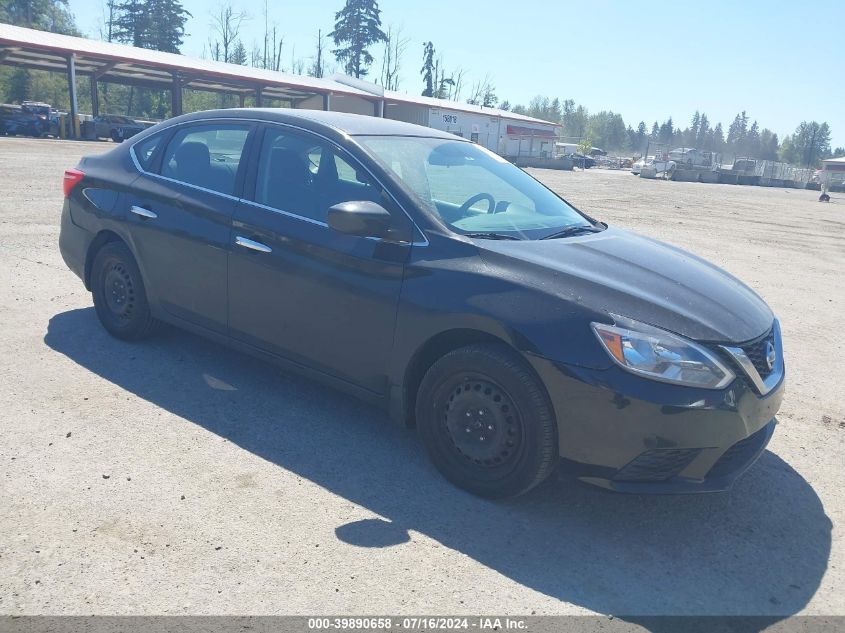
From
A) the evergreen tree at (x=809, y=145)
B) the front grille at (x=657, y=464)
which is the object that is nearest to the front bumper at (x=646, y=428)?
the front grille at (x=657, y=464)

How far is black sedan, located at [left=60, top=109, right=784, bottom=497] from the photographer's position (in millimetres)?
3072

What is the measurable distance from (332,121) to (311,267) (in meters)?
1.00

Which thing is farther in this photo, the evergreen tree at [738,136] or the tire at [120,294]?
the evergreen tree at [738,136]

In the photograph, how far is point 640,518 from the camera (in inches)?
135

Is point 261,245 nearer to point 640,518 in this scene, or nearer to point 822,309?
point 640,518

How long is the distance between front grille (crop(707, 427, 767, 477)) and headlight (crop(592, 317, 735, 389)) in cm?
38

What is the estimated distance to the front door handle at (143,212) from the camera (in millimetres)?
4750

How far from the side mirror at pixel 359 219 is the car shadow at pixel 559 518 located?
1.20m

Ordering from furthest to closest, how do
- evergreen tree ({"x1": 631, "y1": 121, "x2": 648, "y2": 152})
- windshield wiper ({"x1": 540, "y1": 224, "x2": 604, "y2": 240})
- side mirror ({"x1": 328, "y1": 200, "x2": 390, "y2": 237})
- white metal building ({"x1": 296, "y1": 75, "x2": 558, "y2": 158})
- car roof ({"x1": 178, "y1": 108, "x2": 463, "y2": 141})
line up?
evergreen tree ({"x1": 631, "y1": 121, "x2": 648, "y2": 152})
white metal building ({"x1": 296, "y1": 75, "x2": 558, "y2": 158})
car roof ({"x1": 178, "y1": 108, "x2": 463, "y2": 141})
windshield wiper ({"x1": 540, "y1": 224, "x2": 604, "y2": 240})
side mirror ({"x1": 328, "y1": 200, "x2": 390, "y2": 237})

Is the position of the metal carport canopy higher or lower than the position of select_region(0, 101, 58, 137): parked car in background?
higher

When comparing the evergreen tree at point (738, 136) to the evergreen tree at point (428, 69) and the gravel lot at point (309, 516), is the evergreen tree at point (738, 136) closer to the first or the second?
the evergreen tree at point (428, 69)

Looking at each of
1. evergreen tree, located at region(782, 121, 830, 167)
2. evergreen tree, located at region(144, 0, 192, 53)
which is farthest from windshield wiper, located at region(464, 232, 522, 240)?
evergreen tree, located at region(782, 121, 830, 167)

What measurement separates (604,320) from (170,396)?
2.70 metres

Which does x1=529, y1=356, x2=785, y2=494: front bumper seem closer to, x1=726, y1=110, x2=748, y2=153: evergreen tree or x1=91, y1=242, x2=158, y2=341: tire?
x1=91, y1=242, x2=158, y2=341: tire
